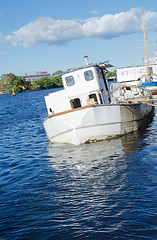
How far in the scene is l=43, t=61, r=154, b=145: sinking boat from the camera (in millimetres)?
14127

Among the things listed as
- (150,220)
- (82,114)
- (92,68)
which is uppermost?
(92,68)

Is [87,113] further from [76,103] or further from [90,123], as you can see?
[76,103]

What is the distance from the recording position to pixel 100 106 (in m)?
14.1

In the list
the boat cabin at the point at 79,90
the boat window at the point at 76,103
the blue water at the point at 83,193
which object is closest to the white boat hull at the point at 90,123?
the blue water at the point at 83,193

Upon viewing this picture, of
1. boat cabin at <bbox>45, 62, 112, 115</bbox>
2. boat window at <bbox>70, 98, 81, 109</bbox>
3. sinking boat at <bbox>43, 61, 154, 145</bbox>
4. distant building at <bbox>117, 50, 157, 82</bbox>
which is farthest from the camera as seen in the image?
distant building at <bbox>117, 50, 157, 82</bbox>

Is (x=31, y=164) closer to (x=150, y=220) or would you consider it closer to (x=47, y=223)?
(x=47, y=223)

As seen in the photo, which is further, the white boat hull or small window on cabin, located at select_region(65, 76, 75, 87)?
small window on cabin, located at select_region(65, 76, 75, 87)

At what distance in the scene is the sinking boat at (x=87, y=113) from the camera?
14.1 m

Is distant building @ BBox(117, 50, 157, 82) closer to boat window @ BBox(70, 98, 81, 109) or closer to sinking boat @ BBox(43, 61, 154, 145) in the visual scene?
sinking boat @ BBox(43, 61, 154, 145)

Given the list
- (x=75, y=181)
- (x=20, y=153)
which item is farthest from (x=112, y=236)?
(x=20, y=153)

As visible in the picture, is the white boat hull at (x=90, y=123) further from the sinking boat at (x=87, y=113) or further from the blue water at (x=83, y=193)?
the blue water at (x=83, y=193)

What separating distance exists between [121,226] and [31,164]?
24.6 feet

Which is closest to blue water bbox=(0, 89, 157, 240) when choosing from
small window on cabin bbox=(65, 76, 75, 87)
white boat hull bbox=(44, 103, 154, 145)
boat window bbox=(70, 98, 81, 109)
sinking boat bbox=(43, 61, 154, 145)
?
white boat hull bbox=(44, 103, 154, 145)

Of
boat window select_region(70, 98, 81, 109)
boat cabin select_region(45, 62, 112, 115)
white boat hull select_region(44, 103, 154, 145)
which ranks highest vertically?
boat cabin select_region(45, 62, 112, 115)
